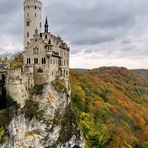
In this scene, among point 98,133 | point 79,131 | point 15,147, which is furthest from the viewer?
point 98,133

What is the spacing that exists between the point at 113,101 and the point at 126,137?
94.2ft

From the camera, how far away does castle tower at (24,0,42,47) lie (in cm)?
7050

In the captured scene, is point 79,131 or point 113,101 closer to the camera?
point 79,131

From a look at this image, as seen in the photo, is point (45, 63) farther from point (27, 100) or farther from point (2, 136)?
point (2, 136)

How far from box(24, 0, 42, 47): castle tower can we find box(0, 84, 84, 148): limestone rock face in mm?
10365

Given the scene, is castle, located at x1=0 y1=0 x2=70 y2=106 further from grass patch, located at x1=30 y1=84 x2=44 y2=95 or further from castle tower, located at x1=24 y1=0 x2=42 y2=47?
grass patch, located at x1=30 y1=84 x2=44 y2=95

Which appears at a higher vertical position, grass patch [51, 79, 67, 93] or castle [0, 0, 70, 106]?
castle [0, 0, 70, 106]

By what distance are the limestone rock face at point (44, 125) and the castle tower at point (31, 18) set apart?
10.4m

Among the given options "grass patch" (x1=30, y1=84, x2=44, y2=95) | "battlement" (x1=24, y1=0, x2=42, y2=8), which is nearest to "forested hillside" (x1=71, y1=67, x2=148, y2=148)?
"grass patch" (x1=30, y1=84, x2=44, y2=95)

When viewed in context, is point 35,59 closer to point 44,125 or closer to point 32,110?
point 32,110

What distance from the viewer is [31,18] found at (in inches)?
2781

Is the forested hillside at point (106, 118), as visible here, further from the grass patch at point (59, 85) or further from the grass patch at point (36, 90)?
the grass patch at point (36, 90)

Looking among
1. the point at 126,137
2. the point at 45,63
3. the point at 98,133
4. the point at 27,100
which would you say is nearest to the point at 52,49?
the point at 45,63

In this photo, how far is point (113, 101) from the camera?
11400 cm
